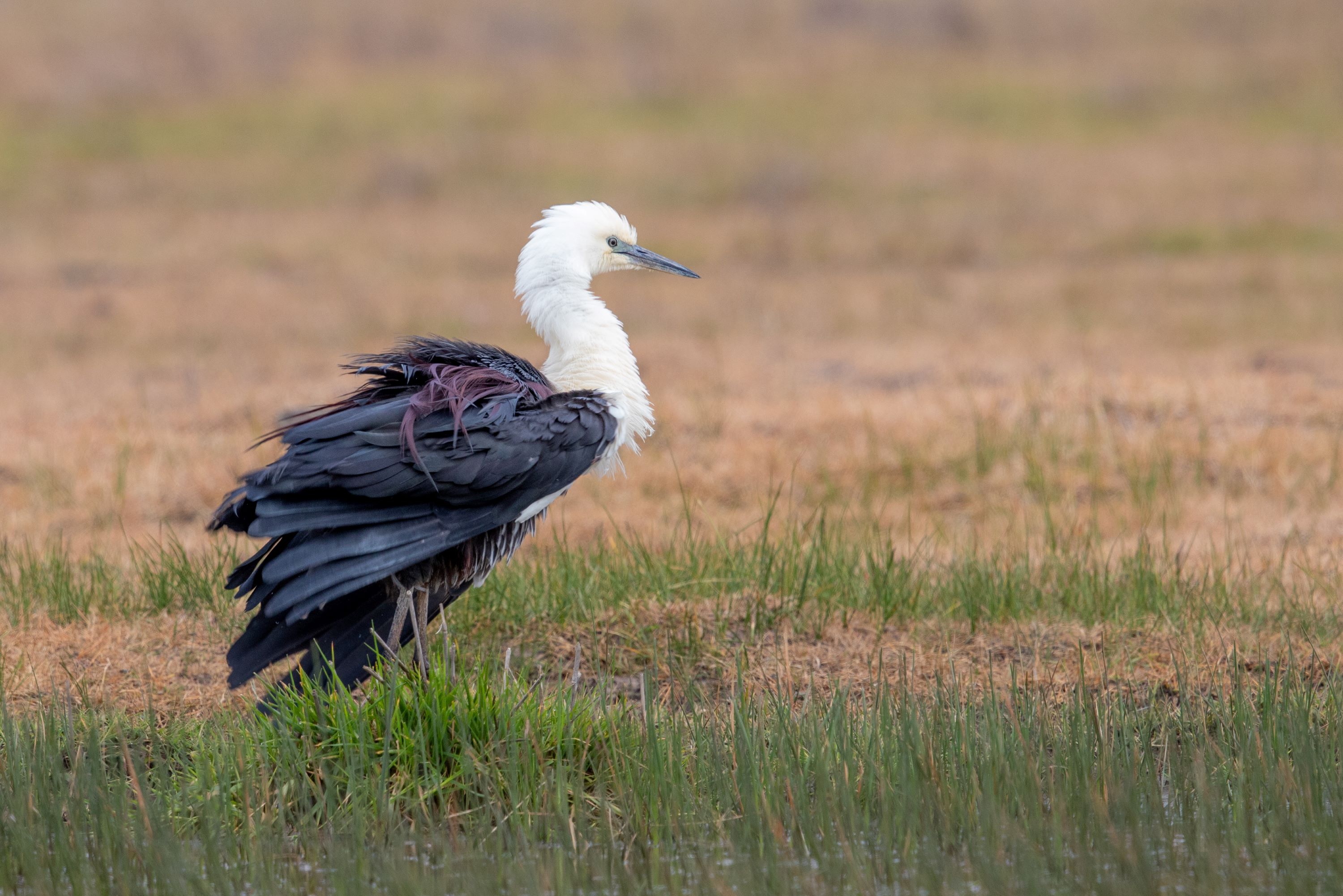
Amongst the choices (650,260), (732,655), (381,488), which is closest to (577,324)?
(650,260)

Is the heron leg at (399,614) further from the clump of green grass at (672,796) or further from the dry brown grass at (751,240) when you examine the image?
the dry brown grass at (751,240)

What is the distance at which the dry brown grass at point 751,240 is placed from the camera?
27.3ft

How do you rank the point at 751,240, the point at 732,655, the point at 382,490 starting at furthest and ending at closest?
the point at 751,240 < the point at 732,655 < the point at 382,490

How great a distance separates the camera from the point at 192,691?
508 centimetres

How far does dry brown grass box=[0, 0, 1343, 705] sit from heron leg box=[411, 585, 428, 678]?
2.97 feet

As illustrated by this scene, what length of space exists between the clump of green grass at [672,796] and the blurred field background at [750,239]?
218cm

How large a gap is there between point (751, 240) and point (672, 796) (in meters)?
14.1

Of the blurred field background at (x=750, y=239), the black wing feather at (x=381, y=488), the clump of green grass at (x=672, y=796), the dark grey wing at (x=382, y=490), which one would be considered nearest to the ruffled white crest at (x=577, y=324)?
the black wing feather at (x=381, y=488)

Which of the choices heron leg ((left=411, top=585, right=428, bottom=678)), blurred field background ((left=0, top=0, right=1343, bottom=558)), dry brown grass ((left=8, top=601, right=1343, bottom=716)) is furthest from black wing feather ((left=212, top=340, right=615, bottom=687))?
blurred field background ((left=0, top=0, right=1343, bottom=558))

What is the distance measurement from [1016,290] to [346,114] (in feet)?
38.0

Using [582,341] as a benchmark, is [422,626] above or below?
below

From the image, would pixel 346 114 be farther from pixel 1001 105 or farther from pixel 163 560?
pixel 163 560

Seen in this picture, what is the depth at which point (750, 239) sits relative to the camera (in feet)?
Result: 57.5

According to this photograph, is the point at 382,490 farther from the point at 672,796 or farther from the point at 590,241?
the point at 590,241
